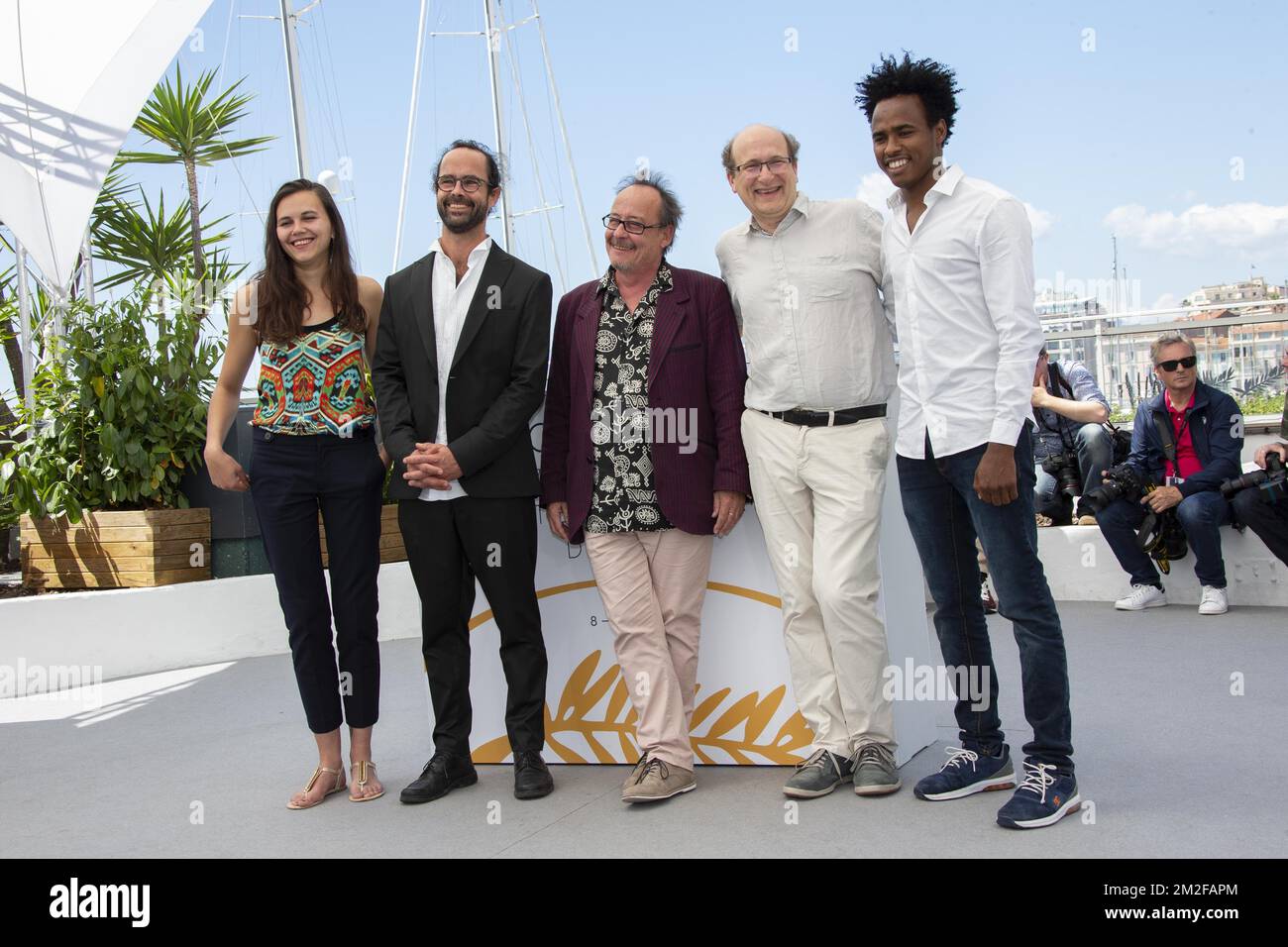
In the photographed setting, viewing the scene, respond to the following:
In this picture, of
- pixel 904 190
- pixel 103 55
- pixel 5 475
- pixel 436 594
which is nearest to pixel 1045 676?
pixel 904 190

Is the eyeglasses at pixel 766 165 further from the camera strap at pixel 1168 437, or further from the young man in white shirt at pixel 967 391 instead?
the camera strap at pixel 1168 437

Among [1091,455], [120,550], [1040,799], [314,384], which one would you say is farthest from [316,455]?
[1091,455]

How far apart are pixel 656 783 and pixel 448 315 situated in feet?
4.58

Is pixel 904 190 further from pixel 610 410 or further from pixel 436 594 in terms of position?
pixel 436 594

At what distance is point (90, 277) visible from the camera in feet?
25.0

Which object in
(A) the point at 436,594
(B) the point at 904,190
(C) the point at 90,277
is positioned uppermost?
(C) the point at 90,277

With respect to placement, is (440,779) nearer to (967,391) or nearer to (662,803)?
(662,803)

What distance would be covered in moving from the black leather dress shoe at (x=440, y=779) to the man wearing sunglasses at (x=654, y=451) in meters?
0.54

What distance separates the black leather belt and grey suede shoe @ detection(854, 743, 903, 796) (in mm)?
850

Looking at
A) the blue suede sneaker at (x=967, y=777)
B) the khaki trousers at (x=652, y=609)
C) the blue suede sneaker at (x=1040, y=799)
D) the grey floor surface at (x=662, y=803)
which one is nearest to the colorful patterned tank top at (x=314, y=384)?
the khaki trousers at (x=652, y=609)

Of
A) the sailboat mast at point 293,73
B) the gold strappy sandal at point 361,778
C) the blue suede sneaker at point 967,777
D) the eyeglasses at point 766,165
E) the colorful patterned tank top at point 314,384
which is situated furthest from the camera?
the sailboat mast at point 293,73

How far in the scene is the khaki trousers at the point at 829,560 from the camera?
118 inches

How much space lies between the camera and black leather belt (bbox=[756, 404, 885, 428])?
3033mm
